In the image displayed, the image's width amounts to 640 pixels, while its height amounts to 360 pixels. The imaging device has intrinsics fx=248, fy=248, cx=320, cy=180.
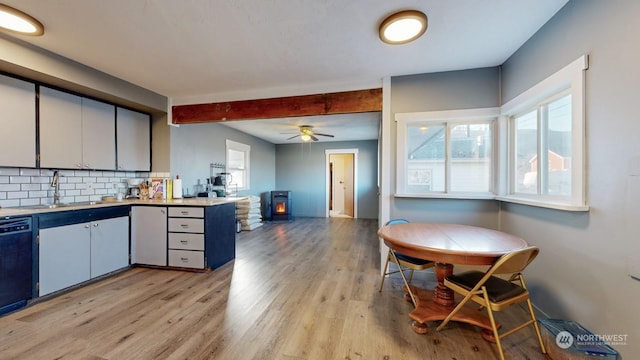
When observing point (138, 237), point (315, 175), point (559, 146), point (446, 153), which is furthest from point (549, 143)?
point (315, 175)

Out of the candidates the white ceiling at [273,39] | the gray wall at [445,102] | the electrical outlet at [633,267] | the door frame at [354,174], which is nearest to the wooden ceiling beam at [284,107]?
the white ceiling at [273,39]

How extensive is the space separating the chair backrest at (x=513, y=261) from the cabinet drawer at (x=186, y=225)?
2971 millimetres

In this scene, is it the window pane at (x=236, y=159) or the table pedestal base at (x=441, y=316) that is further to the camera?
the window pane at (x=236, y=159)

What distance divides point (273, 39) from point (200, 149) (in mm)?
3004

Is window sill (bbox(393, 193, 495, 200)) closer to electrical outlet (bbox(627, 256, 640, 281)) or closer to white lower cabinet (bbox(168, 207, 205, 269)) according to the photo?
electrical outlet (bbox(627, 256, 640, 281))

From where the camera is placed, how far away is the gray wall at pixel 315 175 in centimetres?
707

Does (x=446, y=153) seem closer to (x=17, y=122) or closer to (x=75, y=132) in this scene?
(x=75, y=132)

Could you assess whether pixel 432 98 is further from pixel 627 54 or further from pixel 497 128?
pixel 627 54

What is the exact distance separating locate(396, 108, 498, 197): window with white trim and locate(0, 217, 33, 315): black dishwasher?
3654mm

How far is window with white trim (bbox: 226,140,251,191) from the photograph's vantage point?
221 inches

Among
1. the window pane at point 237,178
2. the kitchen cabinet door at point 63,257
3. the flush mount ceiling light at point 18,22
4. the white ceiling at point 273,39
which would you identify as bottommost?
the kitchen cabinet door at point 63,257

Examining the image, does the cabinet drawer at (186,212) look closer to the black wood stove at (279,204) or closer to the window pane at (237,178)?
the window pane at (237,178)

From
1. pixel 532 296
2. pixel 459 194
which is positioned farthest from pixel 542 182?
pixel 532 296

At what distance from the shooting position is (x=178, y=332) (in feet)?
6.10
